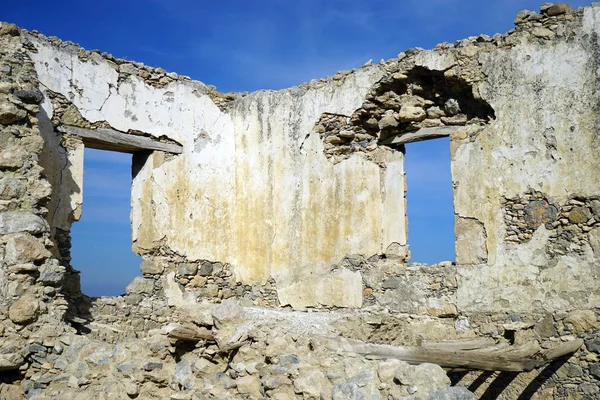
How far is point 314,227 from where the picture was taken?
7840mm

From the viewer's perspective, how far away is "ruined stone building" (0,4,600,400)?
→ 487 centimetres

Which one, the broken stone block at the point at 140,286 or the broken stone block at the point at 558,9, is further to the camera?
the broken stone block at the point at 140,286

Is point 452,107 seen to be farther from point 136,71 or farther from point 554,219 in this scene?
point 136,71

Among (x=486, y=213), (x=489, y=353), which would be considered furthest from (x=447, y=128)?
(x=489, y=353)

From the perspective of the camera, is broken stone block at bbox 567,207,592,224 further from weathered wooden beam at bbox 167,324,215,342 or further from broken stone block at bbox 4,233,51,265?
broken stone block at bbox 4,233,51,265

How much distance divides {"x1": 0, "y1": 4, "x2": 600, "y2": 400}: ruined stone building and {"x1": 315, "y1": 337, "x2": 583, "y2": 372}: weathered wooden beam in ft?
0.06

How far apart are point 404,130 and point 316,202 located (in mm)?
1471

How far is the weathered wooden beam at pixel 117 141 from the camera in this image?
702cm

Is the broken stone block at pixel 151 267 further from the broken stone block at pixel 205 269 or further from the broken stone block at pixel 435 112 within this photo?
the broken stone block at pixel 435 112

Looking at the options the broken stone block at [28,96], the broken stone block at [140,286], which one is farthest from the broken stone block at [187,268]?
the broken stone block at [28,96]

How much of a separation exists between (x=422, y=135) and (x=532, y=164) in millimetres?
1423

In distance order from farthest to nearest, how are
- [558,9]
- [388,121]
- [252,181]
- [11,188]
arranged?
[252,181], [388,121], [558,9], [11,188]

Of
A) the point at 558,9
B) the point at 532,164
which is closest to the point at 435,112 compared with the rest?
the point at 532,164

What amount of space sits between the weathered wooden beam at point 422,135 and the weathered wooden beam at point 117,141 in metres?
2.84
